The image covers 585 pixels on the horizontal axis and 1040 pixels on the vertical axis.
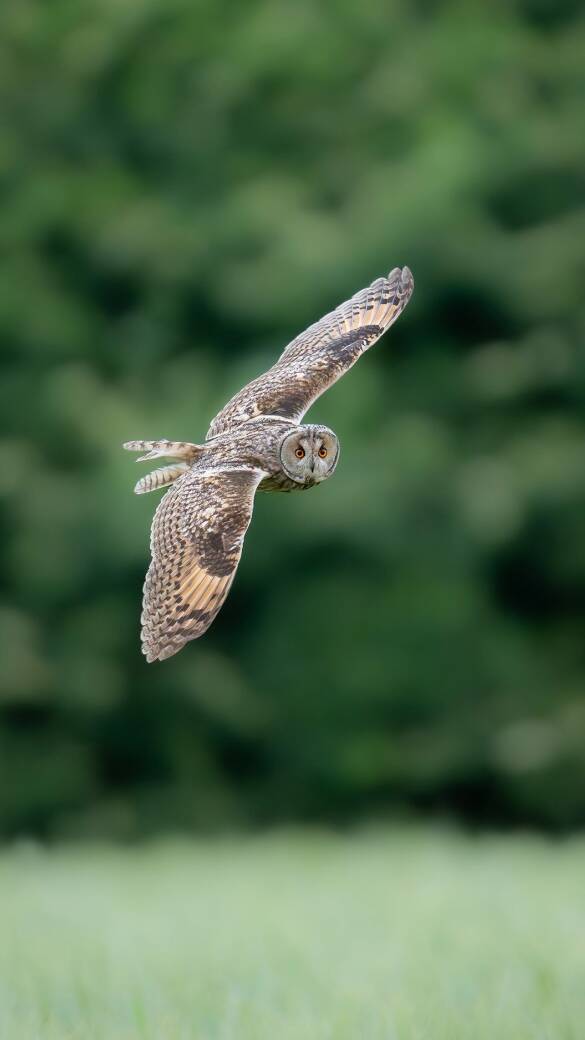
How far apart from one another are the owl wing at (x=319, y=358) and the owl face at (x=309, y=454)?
0.44 feet

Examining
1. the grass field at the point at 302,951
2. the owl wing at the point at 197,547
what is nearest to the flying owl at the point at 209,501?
the owl wing at the point at 197,547

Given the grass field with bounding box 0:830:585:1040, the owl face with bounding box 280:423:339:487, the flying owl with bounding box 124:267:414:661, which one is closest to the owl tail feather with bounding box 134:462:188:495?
the flying owl with bounding box 124:267:414:661

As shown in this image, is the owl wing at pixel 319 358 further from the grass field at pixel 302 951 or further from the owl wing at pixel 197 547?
the grass field at pixel 302 951

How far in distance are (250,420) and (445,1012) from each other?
4.08 feet

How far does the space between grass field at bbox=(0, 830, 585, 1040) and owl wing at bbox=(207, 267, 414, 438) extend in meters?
0.98

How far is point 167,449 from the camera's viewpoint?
5.27ft

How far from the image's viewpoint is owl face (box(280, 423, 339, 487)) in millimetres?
1587

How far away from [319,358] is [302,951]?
175 cm

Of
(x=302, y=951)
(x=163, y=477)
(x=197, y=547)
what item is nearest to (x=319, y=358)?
(x=163, y=477)

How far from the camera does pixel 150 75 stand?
688 cm

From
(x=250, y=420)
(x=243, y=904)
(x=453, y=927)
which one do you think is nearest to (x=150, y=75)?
(x=243, y=904)

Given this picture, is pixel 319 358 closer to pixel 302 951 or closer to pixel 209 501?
pixel 209 501

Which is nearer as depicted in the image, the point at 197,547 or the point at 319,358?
the point at 197,547

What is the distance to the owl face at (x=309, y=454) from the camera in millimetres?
1587
